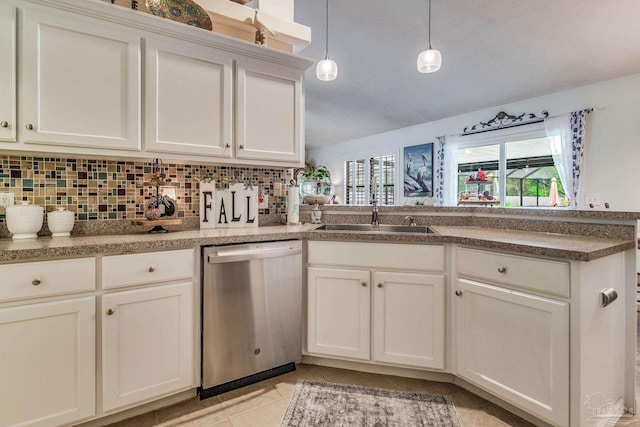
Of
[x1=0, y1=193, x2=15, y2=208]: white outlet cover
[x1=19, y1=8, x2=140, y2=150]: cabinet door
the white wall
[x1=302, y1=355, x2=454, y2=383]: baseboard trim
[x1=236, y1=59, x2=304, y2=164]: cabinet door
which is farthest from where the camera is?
the white wall

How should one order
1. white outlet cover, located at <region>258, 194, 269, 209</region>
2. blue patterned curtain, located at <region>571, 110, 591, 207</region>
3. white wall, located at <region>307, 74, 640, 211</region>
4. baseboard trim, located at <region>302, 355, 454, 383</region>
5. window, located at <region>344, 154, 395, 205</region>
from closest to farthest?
baseboard trim, located at <region>302, 355, 454, 383</region>
white outlet cover, located at <region>258, 194, 269, 209</region>
white wall, located at <region>307, 74, 640, 211</region>
blue patterned curtain, located at <region>571, 110, 591, 207</region>
window, located at <region>344, 154, 395, 205</region>

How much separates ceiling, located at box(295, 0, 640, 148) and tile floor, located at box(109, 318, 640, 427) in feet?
9.58

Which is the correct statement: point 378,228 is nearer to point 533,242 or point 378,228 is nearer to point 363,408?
point 533,242

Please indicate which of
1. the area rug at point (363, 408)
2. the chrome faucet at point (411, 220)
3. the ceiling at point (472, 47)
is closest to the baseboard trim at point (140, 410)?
the area rug at point (363, 408)

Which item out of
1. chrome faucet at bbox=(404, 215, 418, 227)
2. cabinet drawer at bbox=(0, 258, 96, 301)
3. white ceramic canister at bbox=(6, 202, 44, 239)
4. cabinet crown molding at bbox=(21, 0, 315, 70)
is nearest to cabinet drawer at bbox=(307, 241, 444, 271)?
chrome faucet at bbox=(404, 215, 418, 227)

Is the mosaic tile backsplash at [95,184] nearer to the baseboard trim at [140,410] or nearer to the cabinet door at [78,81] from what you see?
the cabinet door at [78,81]

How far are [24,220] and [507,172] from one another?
546 cm

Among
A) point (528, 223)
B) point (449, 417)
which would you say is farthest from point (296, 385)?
point (528, 223)

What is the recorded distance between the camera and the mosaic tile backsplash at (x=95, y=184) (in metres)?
1.68

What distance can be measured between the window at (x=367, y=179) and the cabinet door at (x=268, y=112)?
13.9 ft

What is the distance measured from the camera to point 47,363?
51.4 inches

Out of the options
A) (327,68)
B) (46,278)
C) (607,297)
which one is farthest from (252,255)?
(327,68)

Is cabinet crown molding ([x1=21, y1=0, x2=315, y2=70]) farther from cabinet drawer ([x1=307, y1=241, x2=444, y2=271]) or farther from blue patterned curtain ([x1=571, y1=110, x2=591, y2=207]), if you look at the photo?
blue patterned curtain ([x1=571, y1=110, x2=591, y2=207])

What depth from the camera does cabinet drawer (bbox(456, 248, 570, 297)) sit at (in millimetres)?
1324
